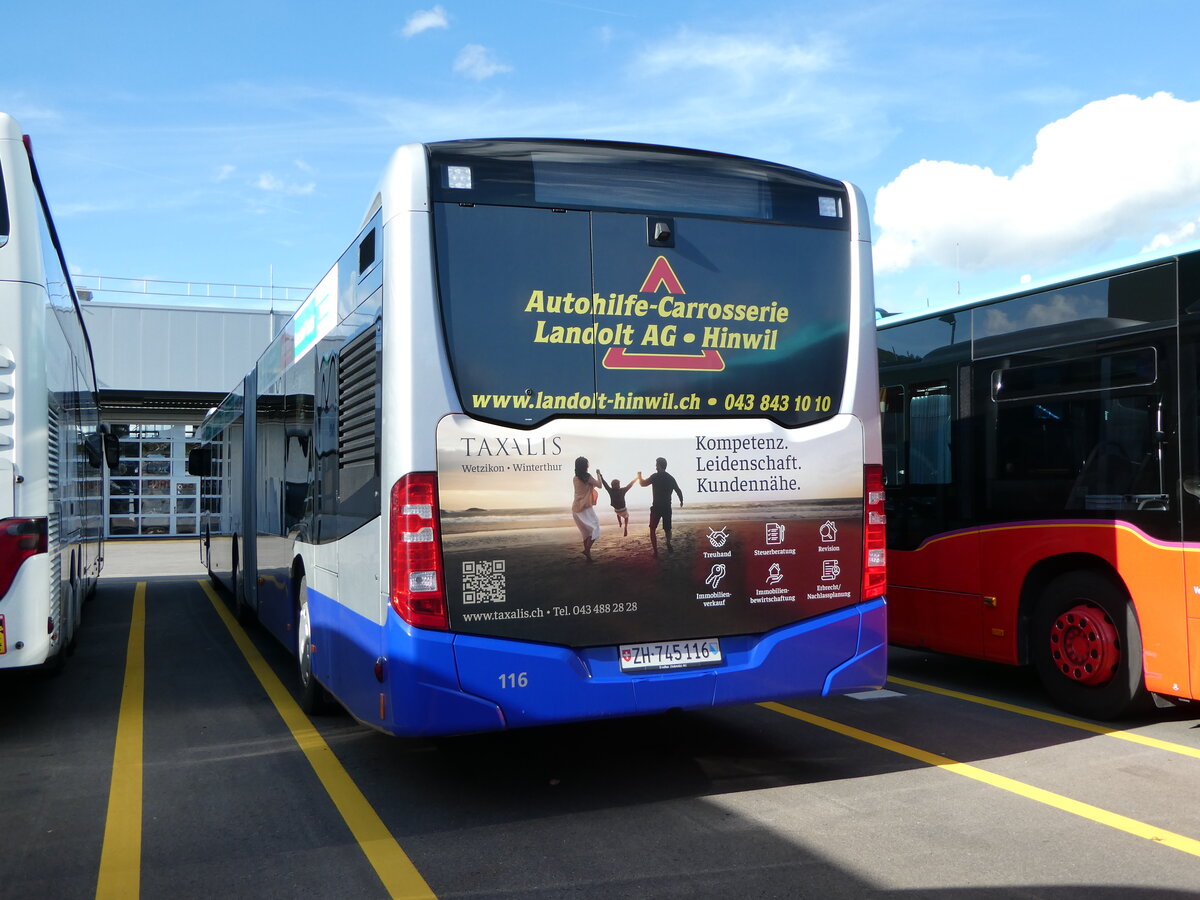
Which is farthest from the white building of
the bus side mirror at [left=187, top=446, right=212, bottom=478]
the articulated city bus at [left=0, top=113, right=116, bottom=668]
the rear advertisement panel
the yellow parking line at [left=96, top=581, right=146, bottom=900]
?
the rear advertisement panel

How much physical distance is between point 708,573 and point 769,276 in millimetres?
1541

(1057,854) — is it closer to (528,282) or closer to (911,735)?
(911,735)

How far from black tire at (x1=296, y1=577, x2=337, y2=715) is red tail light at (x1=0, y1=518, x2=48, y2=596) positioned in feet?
5.44

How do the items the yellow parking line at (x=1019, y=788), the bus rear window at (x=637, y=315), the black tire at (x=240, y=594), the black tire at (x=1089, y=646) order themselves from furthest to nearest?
the black tire at (x=240, y=594) < the black tire at (x=1089, y=646) < the bus rear window at (x=637, y=315) < the yellow parking line at (x=1019, y=788)

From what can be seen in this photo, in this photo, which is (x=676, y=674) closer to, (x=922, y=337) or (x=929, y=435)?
(x=929, y=435)

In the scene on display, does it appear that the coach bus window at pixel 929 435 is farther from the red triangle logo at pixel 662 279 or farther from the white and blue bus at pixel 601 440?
the red triangle logo at pixel 662 279

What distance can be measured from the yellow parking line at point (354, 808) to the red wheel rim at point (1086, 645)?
4594 mm

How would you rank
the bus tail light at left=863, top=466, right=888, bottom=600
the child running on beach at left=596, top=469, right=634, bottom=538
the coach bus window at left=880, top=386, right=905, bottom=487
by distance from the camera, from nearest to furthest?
the child running on beach at left=596, top=469, right=634, bottom=538, the bus tail light at left=863, top=466, right=888, bottom=600, the coach bus window at left=880, top=386, right=905, bottom=487

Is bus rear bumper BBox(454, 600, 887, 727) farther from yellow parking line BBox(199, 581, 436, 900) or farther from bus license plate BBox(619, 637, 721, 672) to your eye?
yellow parking line BBox(199, 581, 436, 900)

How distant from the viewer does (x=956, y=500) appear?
26.6 feet

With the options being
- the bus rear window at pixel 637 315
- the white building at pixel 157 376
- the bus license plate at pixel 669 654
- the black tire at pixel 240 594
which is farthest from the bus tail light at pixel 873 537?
the white building at pixel 157 376

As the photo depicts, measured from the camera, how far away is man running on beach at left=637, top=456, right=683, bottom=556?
5.12 meters

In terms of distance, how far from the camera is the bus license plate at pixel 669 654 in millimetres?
5102

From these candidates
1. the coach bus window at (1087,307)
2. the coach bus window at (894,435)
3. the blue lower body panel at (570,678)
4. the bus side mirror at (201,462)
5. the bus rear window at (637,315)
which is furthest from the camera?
the bus side mirror at (201,462)
